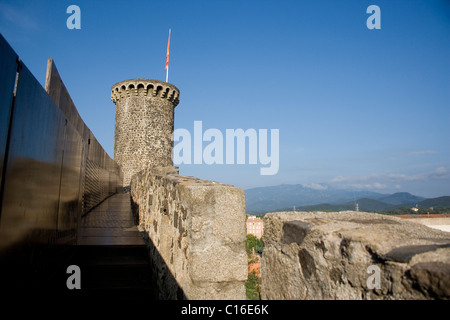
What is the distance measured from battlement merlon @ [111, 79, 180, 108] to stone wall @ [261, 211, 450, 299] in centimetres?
2237

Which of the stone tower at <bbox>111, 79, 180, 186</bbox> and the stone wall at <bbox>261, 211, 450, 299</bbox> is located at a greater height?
the stone tower at <bbox>111, 79, 180, 186</bbox>

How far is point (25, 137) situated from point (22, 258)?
69 cm

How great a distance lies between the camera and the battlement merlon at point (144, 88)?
22.3 metres

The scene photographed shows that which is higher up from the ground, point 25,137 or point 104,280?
point 25,137

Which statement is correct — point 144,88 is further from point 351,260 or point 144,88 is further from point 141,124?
point 351,260

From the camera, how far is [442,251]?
976mm

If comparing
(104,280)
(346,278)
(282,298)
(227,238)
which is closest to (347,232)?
(346,278)

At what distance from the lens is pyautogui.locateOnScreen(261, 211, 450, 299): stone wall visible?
36.3 inches

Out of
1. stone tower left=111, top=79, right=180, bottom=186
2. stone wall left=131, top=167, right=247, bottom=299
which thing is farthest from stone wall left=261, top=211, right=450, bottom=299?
stone tower left=111, top=79, right=180, bottom=186

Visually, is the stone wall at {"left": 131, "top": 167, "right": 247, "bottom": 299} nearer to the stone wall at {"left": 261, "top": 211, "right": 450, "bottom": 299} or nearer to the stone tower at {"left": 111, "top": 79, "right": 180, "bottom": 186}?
the stone wall at {"left": 261, "top": 211, "right": 450, "bottom": 299}

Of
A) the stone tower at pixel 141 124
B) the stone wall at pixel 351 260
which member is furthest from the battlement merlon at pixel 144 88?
the stone wall at pixel 351 260

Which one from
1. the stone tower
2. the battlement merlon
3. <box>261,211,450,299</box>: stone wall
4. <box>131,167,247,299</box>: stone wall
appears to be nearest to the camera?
<box>261,211,450,299</box>: stone wall

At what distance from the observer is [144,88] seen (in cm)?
2242
